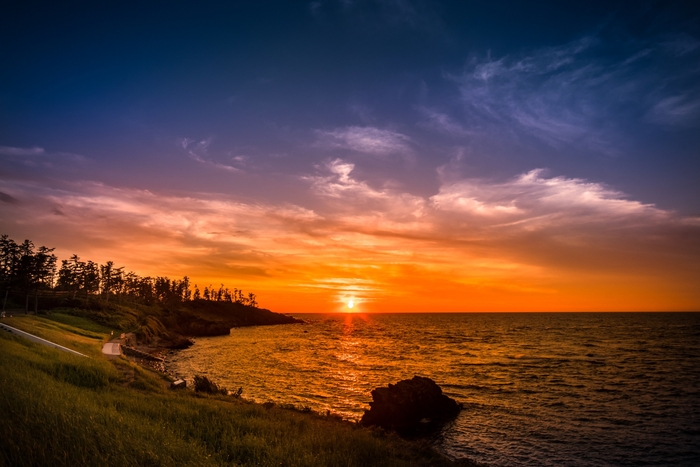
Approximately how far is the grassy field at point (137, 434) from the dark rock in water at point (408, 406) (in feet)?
A: 20.4

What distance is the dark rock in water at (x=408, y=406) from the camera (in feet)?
84.9

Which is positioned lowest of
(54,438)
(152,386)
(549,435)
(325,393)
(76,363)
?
(325,393)

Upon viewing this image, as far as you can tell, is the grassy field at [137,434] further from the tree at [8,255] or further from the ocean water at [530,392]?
the tree at [8,255]

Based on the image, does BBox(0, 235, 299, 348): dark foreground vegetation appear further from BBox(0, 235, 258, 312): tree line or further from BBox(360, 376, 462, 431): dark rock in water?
BBox(360, 376, 462, 431): dark rock in water

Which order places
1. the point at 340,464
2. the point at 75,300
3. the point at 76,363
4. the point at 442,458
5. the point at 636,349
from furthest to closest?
the point at 75,300 → the point at 636,349 → the point at 76,363 → the point at 442,458 → the point at 340,464

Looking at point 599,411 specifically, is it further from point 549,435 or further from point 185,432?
point 185,432

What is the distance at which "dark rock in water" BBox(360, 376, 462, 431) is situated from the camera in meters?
25.9

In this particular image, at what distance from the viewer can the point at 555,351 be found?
7000 centimetres

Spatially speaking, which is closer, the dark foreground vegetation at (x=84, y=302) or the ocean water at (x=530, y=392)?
the ocean water at (x=530, y=392)

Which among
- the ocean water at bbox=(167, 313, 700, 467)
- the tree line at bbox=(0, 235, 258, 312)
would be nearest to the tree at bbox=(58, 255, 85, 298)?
the tree line at bbox=(0, 235, 258, 312)

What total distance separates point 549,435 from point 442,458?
11.1 metres

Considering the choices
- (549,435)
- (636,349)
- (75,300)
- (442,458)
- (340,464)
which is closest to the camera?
(340,464)

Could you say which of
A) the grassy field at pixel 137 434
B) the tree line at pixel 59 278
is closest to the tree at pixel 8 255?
the tree line at pixel 59 278

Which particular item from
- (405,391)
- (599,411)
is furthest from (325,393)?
(599,411)
